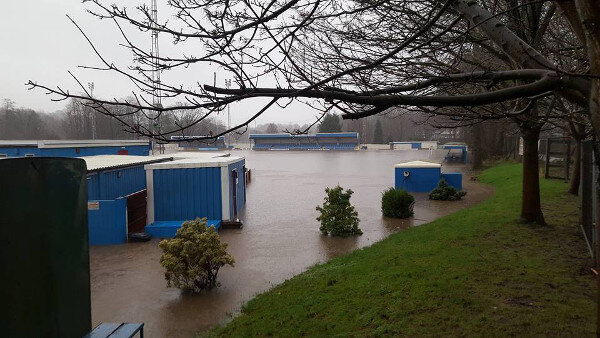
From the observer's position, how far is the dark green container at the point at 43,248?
8.23 feet

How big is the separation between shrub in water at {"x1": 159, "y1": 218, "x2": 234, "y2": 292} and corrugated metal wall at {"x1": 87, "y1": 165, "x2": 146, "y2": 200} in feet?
17.9

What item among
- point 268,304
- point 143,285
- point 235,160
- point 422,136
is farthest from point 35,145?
point 422,136

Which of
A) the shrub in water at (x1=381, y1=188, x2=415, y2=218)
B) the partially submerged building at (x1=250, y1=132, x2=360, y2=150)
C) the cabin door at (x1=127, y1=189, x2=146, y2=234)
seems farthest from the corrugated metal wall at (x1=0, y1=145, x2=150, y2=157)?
the partially submerged building at (x1=250, y1=132, x2=360, y2=150)

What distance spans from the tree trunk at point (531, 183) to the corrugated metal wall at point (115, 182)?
10.8m

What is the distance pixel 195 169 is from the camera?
1320cm

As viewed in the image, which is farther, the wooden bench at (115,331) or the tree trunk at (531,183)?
the tree trunk at (531,183)

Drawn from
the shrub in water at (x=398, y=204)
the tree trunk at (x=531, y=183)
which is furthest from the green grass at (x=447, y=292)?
the shrub in water at (x=398, y=204)

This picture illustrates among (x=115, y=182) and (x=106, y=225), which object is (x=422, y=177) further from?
(x=106, y=225)

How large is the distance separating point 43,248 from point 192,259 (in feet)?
15.2

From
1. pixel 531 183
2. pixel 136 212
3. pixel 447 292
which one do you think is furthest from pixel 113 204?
pixel 531 183

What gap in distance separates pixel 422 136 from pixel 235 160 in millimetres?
83645

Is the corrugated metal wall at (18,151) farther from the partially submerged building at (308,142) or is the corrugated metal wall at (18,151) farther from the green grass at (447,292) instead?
the partially submerged building at (308,142)

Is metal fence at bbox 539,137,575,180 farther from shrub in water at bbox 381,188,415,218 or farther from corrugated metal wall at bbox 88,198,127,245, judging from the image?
→ corrugated metal wall at bbox 88,198,127,245

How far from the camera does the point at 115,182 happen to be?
41.5 feet
